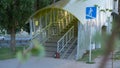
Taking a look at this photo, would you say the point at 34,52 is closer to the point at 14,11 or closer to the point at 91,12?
the point at 91,12

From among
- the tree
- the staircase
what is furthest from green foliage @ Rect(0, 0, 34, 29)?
the staircase

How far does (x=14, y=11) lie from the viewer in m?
22.0

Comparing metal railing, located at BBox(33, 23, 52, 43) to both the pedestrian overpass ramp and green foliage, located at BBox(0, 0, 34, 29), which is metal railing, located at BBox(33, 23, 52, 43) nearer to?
the pedestrian overpass ramp

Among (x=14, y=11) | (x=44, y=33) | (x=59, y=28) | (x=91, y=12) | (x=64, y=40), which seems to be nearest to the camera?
(x=91, y=12)

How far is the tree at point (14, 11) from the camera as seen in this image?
21.6 m

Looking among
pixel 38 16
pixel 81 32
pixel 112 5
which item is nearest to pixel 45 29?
pixel 38 16

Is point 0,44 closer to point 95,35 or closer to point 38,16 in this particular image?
point 38,16

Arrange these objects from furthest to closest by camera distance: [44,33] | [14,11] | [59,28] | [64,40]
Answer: [59,28]
[44,33]
[14,11]
[64,40]

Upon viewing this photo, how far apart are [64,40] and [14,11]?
4.00 metres

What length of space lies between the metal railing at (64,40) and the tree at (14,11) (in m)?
3.21

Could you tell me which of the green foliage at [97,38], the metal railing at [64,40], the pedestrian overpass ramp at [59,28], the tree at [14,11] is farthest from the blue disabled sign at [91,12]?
the green foliage at [97,38]

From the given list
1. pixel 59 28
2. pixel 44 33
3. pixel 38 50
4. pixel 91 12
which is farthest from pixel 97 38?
pixel 59 28

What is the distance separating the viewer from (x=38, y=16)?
79.0ft

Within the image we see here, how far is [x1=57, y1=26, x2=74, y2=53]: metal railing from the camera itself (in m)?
20.8
